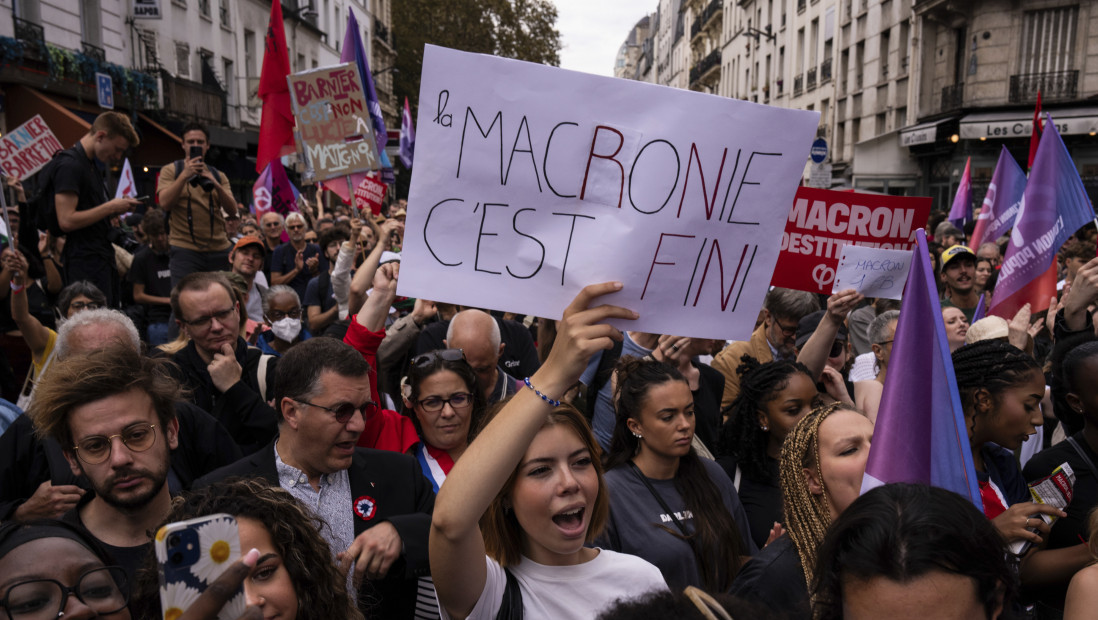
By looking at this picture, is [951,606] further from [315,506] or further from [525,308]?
[315,506]

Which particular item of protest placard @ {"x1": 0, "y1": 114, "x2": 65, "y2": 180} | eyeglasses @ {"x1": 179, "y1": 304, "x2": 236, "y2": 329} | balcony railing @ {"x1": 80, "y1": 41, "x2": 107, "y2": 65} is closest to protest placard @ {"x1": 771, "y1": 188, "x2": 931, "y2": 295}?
eyeglasses @ {"x1": 179, "y1": 304, "x2": 236, "y2": 329}

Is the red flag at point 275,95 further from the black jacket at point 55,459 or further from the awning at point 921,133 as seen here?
the awning at point 921,133

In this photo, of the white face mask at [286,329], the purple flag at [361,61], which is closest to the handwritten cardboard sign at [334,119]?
the white face mask at [286,329]

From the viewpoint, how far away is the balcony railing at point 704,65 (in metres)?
61.6

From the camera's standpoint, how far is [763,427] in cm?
389

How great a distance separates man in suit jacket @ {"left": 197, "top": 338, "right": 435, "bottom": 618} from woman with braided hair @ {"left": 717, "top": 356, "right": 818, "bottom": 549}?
5.14 feet

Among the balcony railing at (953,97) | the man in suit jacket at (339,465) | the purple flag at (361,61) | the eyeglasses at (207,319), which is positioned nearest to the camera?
the man in suit jacket at (339,465)

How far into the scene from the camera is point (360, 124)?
7.20m

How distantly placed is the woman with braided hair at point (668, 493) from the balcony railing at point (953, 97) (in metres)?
26.4

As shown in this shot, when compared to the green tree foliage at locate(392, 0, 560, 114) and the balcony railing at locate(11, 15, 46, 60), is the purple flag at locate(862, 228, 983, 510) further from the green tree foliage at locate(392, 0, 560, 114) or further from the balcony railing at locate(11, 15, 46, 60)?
the green tree foliage at locate(392, 0, 560, 114)

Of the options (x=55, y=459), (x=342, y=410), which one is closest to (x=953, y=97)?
(x=342, y=410)

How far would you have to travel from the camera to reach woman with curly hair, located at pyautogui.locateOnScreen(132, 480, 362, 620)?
1901mm

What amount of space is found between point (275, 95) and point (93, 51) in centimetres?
1407

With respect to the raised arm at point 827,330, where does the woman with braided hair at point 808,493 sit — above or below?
below
